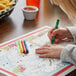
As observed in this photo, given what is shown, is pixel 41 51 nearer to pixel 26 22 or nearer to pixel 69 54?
pixel 69 54

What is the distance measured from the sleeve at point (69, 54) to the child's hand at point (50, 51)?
0.9 inches

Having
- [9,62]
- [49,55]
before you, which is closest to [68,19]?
[49,55]

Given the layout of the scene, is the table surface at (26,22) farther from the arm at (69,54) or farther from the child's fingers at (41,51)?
the arm at (69,54)

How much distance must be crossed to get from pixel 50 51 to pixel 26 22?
37 cm

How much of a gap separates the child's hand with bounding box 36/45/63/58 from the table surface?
0.65ft

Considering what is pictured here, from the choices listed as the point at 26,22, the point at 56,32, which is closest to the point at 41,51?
the point at 56,32

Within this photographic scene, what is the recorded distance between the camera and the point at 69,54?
102cm

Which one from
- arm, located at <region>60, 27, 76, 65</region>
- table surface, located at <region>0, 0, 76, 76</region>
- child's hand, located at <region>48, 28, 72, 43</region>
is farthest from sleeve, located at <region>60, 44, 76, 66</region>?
table surface, located at <region>0, 0, 76, 76</region>

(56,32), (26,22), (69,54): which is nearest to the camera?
(69,54)

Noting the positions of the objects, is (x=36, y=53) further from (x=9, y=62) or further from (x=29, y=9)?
(x=29, y=9)

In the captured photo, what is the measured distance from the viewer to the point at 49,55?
40.9 inches

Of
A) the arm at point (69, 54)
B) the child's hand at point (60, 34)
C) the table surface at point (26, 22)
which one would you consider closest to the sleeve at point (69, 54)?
the arm at point (69, 54)

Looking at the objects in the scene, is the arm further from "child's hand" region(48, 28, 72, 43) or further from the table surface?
the table surface

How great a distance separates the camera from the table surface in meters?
1.25
